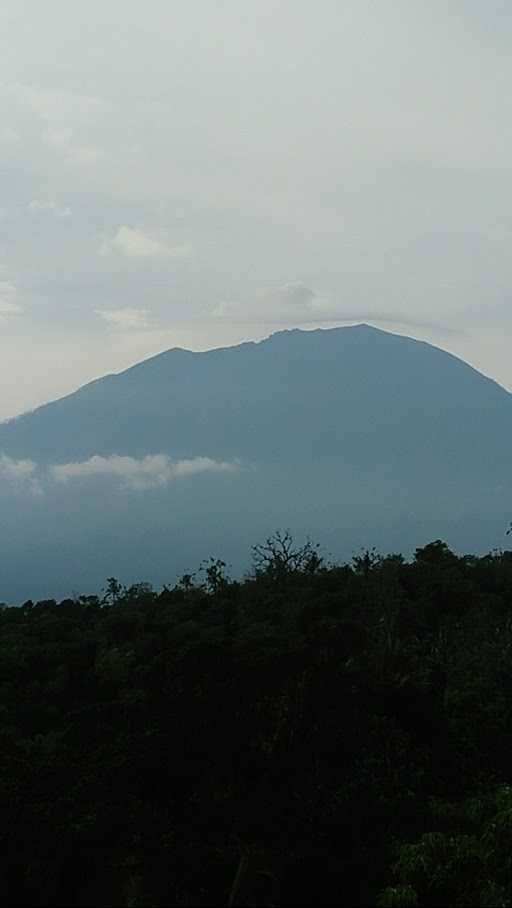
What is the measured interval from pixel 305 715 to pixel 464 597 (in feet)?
46.7

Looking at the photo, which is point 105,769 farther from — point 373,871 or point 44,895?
point 373,871

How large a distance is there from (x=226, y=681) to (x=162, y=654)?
311cm

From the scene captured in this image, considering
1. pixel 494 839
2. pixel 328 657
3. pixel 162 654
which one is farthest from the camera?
pixel 162 654

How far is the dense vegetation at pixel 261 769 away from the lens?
13.1 meters

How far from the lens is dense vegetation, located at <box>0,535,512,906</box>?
1310 cm

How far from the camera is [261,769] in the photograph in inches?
607

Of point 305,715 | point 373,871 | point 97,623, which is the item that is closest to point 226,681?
point 305,715

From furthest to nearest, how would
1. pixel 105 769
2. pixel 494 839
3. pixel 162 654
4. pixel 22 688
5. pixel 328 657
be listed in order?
pixel 22 688 < pixel 162 654 < pixel 328 657 < pixel 105 769 < pixel 494 839

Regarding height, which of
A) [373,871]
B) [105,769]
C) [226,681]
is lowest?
[373,871]

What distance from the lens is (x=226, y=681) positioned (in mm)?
17078

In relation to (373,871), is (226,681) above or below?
above

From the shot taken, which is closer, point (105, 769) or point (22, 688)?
point (105, 769)

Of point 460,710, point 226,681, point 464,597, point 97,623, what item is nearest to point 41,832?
point 226,681

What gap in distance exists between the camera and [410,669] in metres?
20.4
